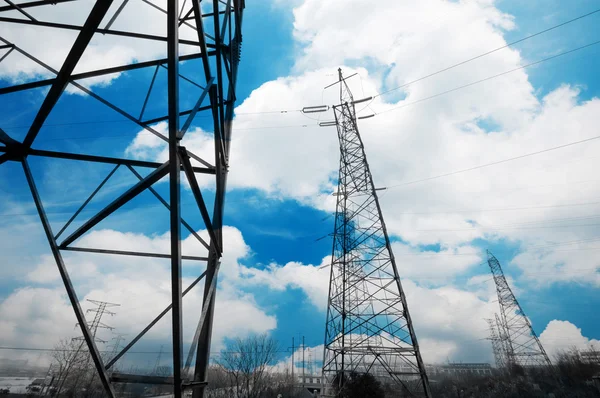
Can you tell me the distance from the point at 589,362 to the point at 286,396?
1310 inches

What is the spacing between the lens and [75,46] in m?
2.97

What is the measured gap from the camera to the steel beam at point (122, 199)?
2.67 meters

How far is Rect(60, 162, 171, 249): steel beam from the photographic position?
8.76ft

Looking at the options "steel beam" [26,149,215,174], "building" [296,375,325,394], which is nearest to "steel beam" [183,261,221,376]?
"steel beam" [26,149,215,174]

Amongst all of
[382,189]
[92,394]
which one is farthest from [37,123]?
[92,394]

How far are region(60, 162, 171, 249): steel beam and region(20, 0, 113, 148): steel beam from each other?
4.66 ft

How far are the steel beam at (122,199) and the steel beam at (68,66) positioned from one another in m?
1.42

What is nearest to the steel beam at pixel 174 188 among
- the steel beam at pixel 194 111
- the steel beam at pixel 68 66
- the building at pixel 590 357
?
the steel beam at pixel 194 111

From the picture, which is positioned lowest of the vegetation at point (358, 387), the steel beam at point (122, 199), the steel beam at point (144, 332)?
the vegetation at point (358, 387)

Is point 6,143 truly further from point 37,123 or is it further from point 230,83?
point 230,83

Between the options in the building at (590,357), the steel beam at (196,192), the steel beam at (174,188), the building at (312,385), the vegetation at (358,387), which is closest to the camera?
the steel beam at (174,188)

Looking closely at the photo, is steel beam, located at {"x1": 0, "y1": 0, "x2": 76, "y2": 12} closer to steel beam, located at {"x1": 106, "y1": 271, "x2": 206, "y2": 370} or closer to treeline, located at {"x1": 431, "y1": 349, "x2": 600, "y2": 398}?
steel beam, located at {"x1": 106, "y1": 271, "x2": 206, "y2": 370}

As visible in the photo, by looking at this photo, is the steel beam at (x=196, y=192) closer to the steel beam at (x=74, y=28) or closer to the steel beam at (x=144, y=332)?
the steel beam at (x=144, y=332)

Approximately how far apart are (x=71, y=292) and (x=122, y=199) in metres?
1.32
